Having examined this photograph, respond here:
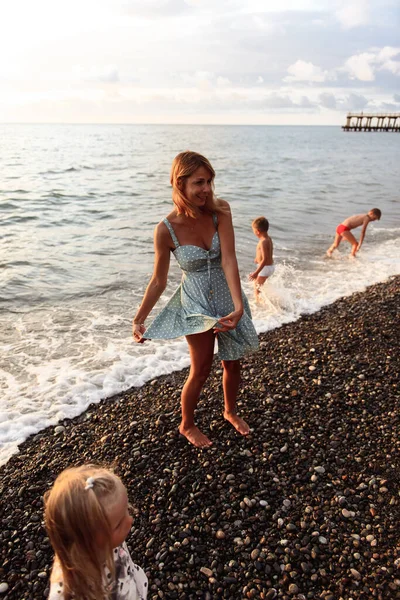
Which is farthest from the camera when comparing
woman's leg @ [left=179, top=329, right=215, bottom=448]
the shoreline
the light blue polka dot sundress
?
woman's leg @ [left=179, top=329, right=215, bottom=448]

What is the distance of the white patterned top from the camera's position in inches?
75.2

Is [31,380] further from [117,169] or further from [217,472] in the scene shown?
[117,169]

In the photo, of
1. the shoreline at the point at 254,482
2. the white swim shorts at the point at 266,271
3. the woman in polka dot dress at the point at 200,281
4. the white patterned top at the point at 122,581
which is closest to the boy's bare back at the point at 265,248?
the white swim shorts at the point at 266,271

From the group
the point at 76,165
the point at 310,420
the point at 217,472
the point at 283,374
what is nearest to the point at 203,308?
the point at 217,472

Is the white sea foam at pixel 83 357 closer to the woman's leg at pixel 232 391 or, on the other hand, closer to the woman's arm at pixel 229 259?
the woman's leg at pixel 232 391

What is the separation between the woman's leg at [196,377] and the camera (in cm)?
366

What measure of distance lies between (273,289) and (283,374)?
3549mm

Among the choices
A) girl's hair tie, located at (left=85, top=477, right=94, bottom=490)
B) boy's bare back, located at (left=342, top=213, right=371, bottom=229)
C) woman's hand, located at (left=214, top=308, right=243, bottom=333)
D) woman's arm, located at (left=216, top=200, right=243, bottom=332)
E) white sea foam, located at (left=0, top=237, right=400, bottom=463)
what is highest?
woman's arm, located at (left=216, top=200, right=243, bottom=332)

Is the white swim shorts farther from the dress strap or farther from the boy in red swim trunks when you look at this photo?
the dress strap

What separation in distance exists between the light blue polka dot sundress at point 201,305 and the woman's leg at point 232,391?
263 mm

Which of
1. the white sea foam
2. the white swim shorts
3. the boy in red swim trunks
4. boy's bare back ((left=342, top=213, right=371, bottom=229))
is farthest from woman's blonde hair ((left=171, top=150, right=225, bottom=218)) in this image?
boy's bare back ((left=342, top=213, right=371, bottom=229))

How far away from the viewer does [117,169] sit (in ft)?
106

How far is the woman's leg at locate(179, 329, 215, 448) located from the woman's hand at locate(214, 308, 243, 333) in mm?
202

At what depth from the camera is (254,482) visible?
360 centimetres
